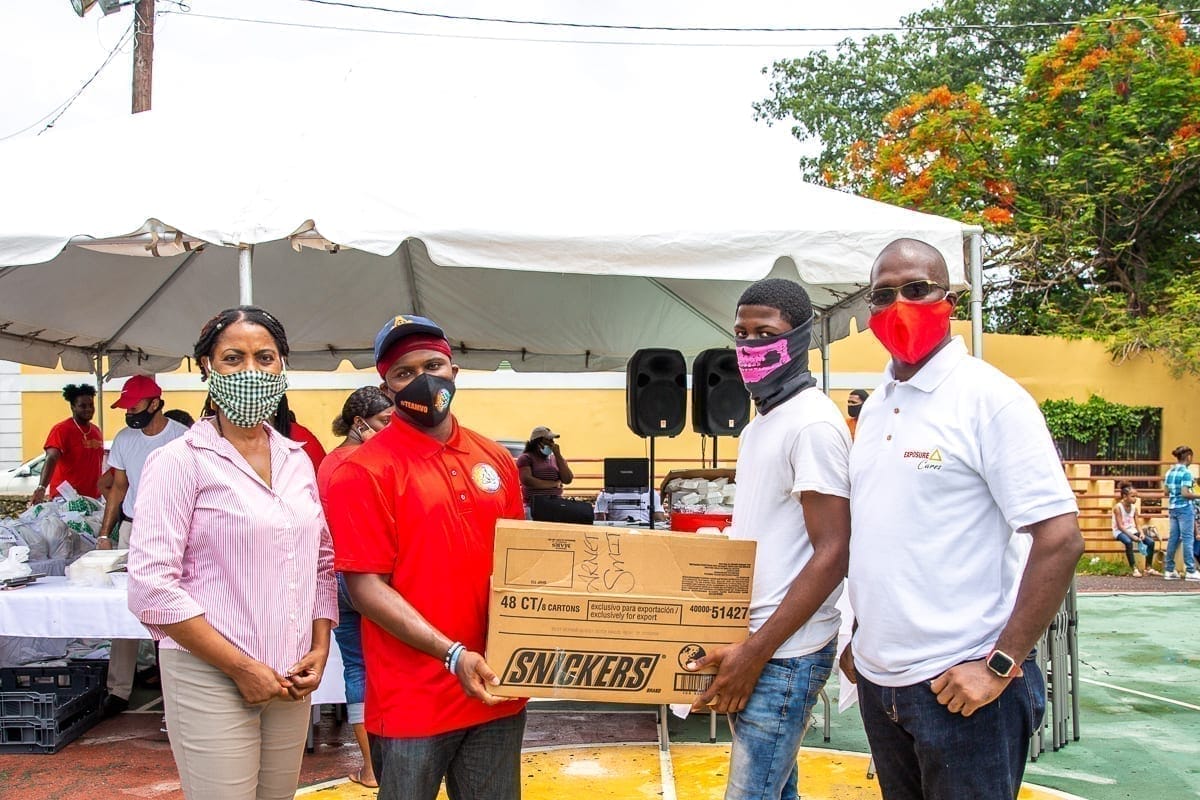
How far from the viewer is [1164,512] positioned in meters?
13.9

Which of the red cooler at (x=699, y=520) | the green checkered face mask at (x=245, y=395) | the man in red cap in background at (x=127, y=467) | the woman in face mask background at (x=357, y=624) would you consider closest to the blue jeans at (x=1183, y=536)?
the red cooler at (x=699, y=520)

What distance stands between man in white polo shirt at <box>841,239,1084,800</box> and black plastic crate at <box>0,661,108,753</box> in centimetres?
468

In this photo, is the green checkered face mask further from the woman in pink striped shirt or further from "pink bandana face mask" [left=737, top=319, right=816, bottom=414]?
"pink bandana face mask" [left=737, top=319, right=816, bottom=414]

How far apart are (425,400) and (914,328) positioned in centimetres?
124

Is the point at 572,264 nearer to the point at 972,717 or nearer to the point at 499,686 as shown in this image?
the point at 499,686

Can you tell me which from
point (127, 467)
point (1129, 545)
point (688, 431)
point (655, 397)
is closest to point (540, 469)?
point (655, 397)

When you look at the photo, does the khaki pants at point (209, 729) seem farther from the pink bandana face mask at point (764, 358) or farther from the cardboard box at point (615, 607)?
the pink bandana face mask at point (764, 358)

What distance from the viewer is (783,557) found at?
2.47m

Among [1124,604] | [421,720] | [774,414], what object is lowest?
[1124,604]

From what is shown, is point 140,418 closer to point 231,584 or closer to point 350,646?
point 350,646

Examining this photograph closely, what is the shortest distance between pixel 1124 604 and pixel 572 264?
27.8ft

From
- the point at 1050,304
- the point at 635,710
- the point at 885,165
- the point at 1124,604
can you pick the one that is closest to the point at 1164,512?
the point at 1124,604

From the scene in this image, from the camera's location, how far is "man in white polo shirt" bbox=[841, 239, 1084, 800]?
2.06 metres

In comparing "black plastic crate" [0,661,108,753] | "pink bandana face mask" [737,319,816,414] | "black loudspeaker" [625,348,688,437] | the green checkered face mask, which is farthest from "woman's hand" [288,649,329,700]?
"black loudspeaker" [625,348,688,437]
